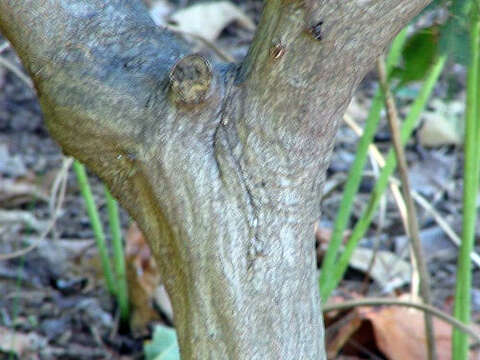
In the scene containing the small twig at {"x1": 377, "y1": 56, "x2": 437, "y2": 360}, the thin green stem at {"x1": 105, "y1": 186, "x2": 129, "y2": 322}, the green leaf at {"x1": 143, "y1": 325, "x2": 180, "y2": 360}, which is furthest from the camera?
the thin green stem at {"x1": 105, "y1": 186, "x2": 129, "y2": 322}

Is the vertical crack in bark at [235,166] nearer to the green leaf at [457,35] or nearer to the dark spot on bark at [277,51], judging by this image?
the dark spot on bark at [277,51]

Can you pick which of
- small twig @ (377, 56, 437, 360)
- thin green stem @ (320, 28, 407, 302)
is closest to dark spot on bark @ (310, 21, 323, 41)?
small twig @ (377, 56, 437, 360)

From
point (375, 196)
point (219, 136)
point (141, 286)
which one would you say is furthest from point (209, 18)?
point (219, 136)

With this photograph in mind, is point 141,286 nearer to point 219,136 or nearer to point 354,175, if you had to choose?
point 354,175

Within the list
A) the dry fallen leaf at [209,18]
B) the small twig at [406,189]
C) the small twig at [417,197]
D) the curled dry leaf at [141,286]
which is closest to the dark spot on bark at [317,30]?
the small twig at [406,189]

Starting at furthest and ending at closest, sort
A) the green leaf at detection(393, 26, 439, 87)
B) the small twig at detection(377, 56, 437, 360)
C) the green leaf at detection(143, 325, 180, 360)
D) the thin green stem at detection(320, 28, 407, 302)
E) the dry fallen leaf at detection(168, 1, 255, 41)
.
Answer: the dry fallen leaf at detection(168, 1, 255, 41), the green leaf at detection(143, 325, 180, 360), the thin green stem at detection(320, 28, 407, 302), the small twig at detection(377, 56, 437, 360), the green leaf at detection(393, 26, 439, 87)

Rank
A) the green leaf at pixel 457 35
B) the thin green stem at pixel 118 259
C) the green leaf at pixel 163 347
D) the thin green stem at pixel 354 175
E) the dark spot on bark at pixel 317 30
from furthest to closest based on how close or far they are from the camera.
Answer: the thin green stem at pixel 118 259 < the green leaf at pixel 163 347 < the thin green stem at pixel 354 175 < the green leaf at pixel 457 35 < the dark spot on bark at pixel 317 30

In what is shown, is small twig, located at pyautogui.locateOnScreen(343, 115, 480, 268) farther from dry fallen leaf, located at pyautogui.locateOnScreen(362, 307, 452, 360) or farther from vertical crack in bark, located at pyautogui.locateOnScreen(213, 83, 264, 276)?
vertical crack in bark, located at pyautogui.locateOnScreen(213, 83, 264, 276)
